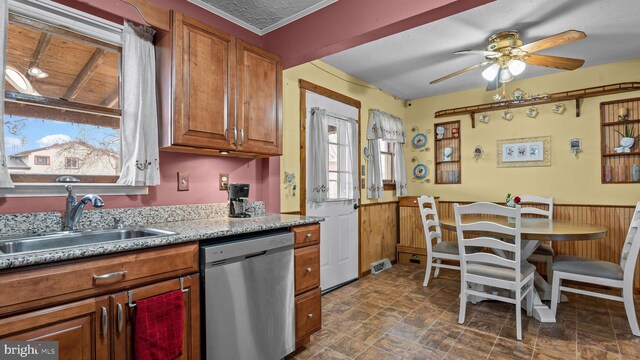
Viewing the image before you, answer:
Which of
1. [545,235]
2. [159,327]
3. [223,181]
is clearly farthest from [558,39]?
[159,327]

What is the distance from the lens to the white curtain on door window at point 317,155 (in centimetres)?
309

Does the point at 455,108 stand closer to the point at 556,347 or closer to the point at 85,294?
the point at 556,347

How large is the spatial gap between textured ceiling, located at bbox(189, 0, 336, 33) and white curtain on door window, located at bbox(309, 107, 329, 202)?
95 cm

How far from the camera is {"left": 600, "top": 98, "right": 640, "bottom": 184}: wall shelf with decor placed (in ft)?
10.5

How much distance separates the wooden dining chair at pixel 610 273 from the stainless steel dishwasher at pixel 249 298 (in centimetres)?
224

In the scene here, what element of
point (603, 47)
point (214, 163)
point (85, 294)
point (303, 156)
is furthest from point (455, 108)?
point (85, 294)

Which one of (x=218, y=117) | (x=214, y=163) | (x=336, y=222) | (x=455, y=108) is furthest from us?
(x=455, y=108)

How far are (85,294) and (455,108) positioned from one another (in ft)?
14.8

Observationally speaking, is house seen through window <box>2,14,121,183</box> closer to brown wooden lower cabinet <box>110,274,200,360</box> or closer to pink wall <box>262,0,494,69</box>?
brown wooden lower cabinet <box>110,274,200,360</box>

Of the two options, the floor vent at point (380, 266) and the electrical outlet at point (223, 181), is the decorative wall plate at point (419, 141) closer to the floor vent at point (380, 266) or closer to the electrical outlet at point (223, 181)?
the floor vent at point (380, 266)

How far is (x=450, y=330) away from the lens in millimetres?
2375

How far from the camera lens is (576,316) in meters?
2.60

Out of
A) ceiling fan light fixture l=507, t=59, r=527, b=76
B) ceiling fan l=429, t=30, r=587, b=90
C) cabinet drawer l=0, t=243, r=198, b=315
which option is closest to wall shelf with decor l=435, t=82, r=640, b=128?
ceiling fan l=429, t=30, r=587, b=90

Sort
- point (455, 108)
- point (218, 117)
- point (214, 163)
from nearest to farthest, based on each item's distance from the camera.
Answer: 1. point (218, 117)
2. point (214, 163)
3. point (455, 108)
